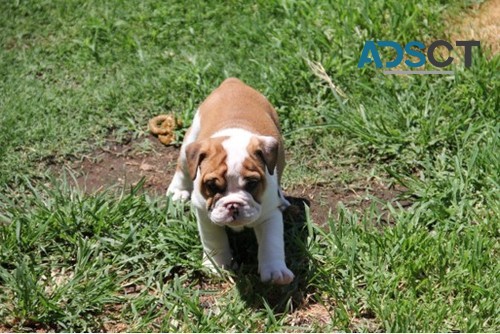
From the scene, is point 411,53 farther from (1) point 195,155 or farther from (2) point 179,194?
(1) point 195,155

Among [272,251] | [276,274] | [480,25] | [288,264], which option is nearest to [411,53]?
[480,25]

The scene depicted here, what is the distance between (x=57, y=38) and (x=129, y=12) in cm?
70

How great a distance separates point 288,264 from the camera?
509 cm

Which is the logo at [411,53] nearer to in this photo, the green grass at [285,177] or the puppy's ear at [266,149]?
the green grass at [285,177]

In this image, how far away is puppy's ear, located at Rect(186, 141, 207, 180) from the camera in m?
4.66

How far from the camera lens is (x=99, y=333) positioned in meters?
4.68

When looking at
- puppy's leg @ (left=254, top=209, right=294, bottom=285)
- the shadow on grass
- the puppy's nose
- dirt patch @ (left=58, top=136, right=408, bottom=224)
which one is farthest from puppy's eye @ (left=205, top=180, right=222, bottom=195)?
dirt patch @ (left=58, top=136, right=408, bottom=224)

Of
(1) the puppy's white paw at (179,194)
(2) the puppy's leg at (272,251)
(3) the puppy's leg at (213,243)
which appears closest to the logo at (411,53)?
(1) the puppy's white paw at (179,194)

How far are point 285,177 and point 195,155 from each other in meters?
1.36

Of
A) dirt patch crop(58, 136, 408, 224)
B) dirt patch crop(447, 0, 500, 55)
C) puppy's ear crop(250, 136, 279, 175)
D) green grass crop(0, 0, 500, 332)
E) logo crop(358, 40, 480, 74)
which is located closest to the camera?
puppy's ear crop(250, 136, 279, 175)

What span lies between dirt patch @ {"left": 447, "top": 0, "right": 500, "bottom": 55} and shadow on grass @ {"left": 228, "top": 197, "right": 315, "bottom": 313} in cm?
222

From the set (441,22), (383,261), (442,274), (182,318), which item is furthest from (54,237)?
(441,22)

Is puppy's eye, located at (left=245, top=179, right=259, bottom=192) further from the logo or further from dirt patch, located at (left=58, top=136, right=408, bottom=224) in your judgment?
the logo

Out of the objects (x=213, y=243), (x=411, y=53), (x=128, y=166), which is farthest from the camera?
(x=411, y=53)
